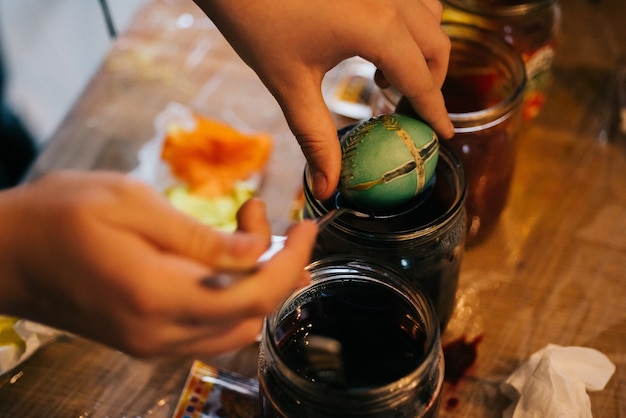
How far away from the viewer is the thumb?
0.54m

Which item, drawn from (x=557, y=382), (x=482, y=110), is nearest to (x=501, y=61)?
(x=482, y=110)

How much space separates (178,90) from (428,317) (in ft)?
2.11

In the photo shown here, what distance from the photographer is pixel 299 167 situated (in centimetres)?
87

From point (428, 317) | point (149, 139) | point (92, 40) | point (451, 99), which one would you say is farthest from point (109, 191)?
point (92, 40)

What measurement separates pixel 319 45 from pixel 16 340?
0.44 metres

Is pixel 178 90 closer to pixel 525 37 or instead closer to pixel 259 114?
pixel 259 114

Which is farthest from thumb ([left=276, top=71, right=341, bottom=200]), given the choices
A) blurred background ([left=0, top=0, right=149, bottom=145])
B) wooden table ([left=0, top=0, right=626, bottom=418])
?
blurred background ([left=0, top=0, right=149, bottom=145])

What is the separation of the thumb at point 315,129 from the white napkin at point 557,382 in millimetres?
273

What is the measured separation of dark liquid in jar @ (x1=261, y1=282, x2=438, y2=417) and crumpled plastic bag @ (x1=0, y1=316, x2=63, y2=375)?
0.90ft

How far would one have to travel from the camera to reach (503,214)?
799mm

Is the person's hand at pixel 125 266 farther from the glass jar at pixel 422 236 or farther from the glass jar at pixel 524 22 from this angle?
the glass jar at pixel 524 22

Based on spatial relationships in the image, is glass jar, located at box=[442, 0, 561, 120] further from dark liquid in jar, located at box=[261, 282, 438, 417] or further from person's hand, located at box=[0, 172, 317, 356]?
person's hand, located at box=[0, 172, 317, 356]

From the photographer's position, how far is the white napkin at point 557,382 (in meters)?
0.57

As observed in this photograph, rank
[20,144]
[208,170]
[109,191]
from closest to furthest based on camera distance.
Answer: [109,191], [208,170], [20,144]
